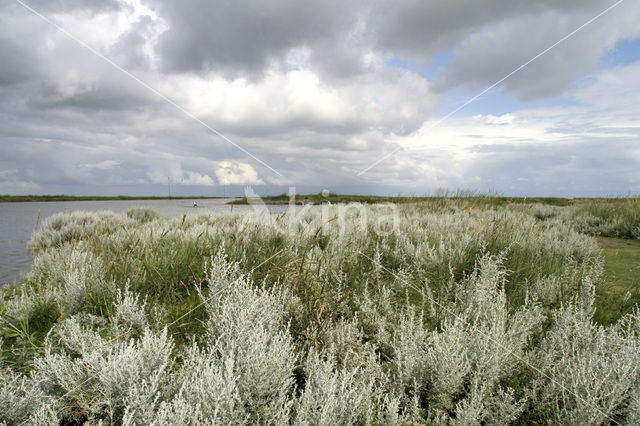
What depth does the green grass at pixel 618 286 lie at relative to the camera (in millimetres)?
3559

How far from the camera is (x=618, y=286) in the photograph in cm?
434

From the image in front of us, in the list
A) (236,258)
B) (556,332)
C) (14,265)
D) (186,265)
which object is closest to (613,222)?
(556,332)

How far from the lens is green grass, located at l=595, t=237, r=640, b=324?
140 inches

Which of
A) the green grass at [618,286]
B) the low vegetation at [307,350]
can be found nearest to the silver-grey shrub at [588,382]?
the low vegetation at [307,350]

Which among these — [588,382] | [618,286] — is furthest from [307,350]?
[618,286]

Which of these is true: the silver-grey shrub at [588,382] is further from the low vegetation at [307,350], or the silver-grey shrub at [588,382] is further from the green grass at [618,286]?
the green grass at [618,286]

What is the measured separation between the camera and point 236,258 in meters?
4.25

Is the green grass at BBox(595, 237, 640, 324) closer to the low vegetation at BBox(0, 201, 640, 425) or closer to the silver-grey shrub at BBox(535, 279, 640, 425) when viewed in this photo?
the low vegetation at BBox(0, 201, 640, 425)

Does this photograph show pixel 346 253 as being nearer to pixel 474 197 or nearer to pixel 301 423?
pixel 301 423

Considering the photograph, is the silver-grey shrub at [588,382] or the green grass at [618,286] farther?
the green grass at [618,286]

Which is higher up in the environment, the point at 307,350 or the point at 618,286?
the point at 618,286

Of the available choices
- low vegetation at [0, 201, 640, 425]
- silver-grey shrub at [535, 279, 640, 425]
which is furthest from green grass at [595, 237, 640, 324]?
silver-grey shrub at [535, 279, 640, 425]

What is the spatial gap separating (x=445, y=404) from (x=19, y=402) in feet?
9.16

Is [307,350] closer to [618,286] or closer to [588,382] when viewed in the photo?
[588,382]
